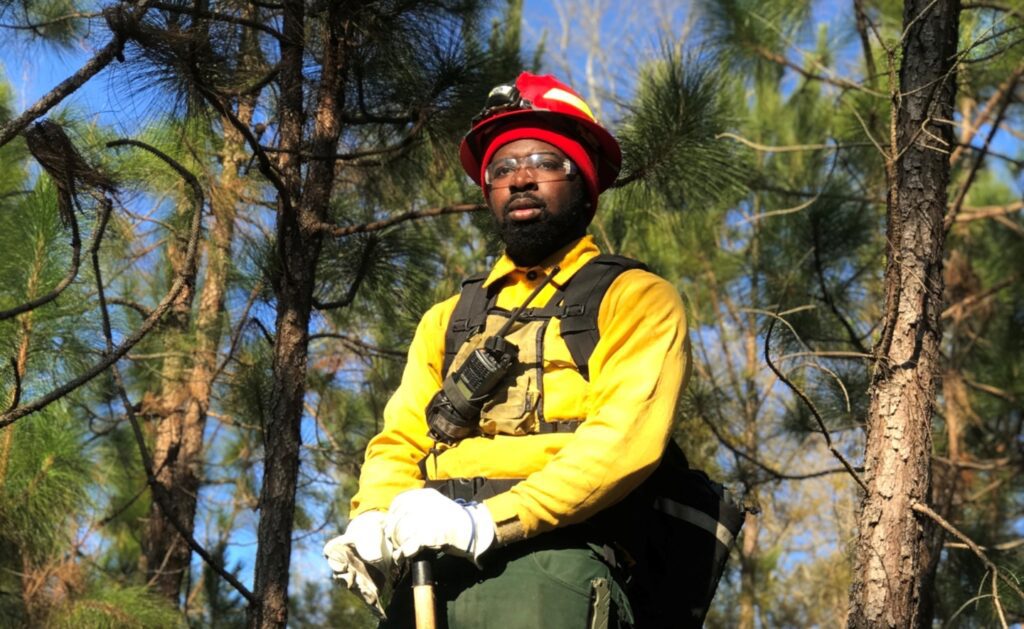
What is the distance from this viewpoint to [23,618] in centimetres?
579

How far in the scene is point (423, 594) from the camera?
2.40 metres

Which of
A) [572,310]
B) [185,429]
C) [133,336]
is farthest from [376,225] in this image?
[185,429]

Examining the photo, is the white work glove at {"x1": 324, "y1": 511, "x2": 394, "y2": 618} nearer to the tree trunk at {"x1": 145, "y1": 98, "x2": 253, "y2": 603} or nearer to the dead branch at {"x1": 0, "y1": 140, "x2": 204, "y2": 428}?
the dead branch at {"x1": 0, "y1": 140, "x2": 204, "y2": 428}

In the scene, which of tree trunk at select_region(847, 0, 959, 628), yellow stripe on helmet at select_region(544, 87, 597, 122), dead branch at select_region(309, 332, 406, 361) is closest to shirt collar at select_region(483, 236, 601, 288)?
yellow stripe on helmet at select_region(544, 87, 597, 122)

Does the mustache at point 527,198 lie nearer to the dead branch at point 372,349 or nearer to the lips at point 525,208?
the lips at point 525,208

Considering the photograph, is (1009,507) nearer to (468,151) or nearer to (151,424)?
(151,424)

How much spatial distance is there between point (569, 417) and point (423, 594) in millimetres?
452

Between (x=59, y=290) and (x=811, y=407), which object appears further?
(x=59, y=290)

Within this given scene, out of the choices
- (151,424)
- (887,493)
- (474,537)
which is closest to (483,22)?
(887,493)

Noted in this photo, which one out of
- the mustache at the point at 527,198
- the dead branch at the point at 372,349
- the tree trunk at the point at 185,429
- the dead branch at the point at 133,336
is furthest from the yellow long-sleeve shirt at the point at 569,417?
the tree trunk at the point at 185,429

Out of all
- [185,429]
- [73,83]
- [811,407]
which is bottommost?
[811,407]

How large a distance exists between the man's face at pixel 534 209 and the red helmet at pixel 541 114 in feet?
0.21

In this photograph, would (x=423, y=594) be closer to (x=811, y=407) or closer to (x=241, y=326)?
(x=811, y=407)

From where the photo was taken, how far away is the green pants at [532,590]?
2430 mm
